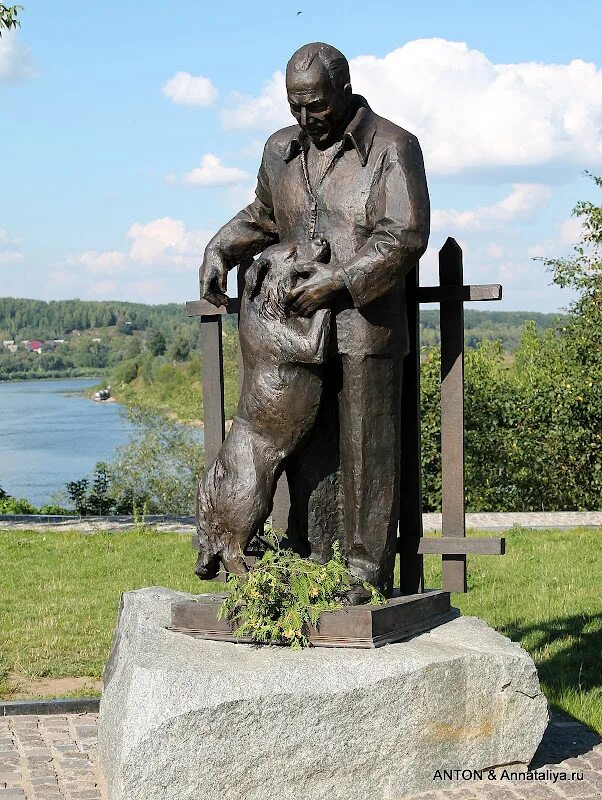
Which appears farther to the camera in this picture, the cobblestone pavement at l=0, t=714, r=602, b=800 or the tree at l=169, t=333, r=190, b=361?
the tree at l=169, t=333, r=190, b=361

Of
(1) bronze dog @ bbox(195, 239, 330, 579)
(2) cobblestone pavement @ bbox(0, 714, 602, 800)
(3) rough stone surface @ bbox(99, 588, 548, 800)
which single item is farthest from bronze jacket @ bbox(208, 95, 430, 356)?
(2) cobblestone pavement @ bbox(0, 714, 602, 800)

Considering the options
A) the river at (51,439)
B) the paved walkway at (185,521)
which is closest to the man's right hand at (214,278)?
the paved walkway at (185,521)

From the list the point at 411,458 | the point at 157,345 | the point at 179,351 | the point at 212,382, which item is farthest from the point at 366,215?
the point at 157,345

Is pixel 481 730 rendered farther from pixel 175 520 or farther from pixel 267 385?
pixel 175 520

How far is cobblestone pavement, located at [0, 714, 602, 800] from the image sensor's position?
171 inches

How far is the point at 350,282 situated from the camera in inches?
177

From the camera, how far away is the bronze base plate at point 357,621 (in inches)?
175

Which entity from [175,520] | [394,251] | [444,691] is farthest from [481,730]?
[175,520]

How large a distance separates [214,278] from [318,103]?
2.95 ft

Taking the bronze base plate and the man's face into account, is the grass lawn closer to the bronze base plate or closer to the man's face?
the bronze base plate

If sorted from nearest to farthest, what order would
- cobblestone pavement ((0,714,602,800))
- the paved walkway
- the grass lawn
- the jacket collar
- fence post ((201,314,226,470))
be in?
cobblestone pavement ((0,714,602,800)), the jacket collar, fence post ((201,314,226,470)), the grass lawn, the paved walkway

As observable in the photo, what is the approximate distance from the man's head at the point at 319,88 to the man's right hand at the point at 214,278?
708 millimetres

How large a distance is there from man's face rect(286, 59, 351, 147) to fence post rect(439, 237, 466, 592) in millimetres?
757

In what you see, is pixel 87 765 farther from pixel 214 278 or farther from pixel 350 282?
pixel 350 282
